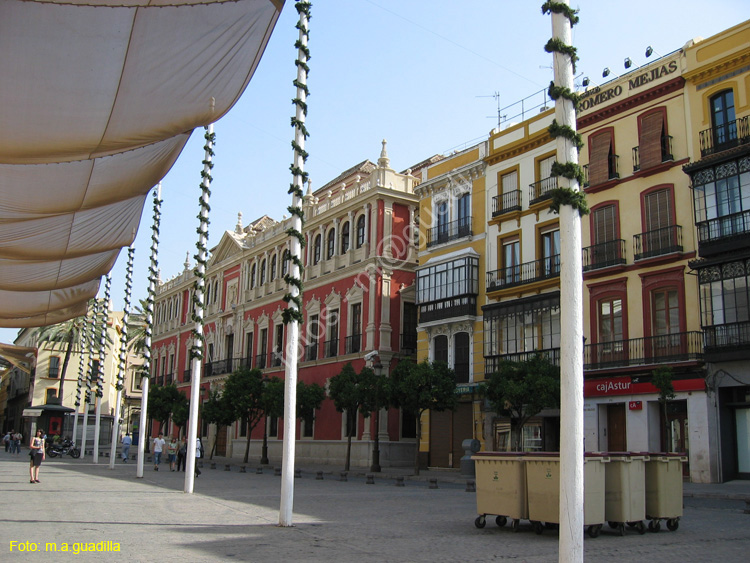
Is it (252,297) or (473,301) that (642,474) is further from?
(252,297)

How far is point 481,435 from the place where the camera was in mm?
31375

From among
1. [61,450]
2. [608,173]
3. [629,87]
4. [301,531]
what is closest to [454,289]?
[608,173]

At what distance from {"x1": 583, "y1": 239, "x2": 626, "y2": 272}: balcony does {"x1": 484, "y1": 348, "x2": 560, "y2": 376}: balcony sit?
3522 millimetres

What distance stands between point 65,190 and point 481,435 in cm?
2304

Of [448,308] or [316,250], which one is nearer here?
[448,308]

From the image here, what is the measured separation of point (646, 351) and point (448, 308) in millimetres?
10259

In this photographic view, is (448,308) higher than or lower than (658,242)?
lower

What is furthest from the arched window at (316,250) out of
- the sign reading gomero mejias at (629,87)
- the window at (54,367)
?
the window at (54,367)

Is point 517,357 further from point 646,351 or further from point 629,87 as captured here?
point 629,87

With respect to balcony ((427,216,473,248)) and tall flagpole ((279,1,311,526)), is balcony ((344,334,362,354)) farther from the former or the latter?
tall flagpole ((279,1,311,526))

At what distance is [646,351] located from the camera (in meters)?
25.5

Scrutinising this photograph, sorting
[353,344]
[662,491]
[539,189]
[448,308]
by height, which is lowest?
[662,491]

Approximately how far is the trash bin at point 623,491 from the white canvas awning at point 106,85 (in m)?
8.26

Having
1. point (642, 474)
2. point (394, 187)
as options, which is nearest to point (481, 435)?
point (394, 187)
